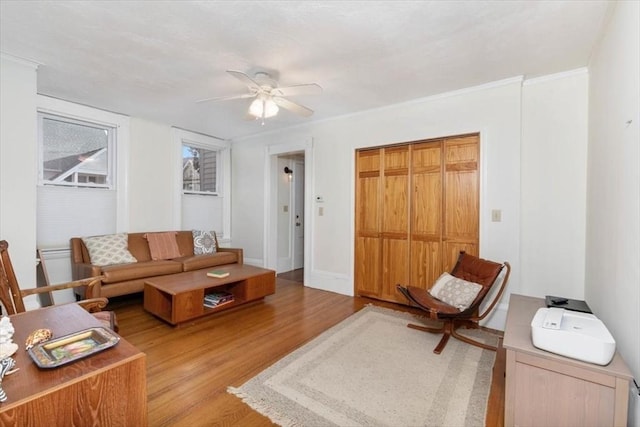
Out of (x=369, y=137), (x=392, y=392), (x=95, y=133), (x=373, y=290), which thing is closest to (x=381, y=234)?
(x=373, y=290)

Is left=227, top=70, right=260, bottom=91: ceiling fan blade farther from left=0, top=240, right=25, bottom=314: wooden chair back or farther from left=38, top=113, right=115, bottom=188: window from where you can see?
left=38, top=113, right=115, bottom=188: window

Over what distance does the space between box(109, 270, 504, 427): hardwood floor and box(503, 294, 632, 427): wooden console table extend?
288 mm

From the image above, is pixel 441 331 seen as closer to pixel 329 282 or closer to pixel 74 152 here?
pixel 329 282

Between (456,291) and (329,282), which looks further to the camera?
(329,282)

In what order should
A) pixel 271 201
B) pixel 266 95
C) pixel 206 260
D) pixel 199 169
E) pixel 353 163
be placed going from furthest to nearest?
pixel 199 169
pixel 271 201
pixel 206 260
pixel 353 163
pixel 266 95

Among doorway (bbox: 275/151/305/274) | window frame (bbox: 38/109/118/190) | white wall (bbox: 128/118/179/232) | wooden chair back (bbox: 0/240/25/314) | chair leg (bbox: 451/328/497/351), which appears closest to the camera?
wooden chair back (bbox: 0/240/25/314)

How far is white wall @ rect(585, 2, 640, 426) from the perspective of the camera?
1.43m

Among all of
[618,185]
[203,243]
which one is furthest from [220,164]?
[618,185]

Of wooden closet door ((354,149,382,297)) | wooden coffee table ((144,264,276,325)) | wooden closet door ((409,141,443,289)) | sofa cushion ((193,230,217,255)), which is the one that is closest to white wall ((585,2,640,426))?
wooden closet door ((409,141,443,289))

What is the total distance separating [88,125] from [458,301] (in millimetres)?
4920

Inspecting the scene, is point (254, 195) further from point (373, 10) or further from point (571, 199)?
point (571, 199)

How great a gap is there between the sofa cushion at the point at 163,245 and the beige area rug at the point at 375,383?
266 cm

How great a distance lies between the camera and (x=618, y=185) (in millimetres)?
1693

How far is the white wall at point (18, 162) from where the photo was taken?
2518 mm
